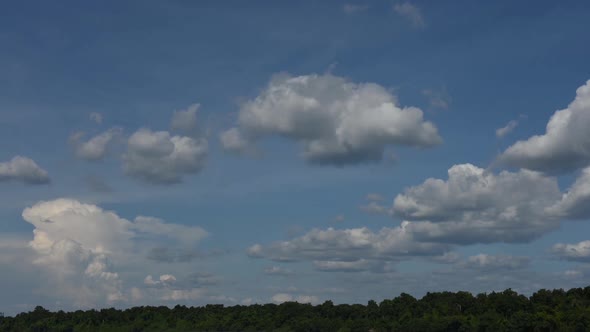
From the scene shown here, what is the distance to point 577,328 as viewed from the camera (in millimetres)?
172875

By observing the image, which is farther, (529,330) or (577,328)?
(529,330)

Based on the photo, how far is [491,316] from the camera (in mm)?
196875

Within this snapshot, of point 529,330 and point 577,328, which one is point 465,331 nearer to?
point 529,330

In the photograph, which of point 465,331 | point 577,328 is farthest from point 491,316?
point 577,328

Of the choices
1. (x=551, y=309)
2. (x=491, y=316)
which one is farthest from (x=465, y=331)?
(x=551, y=309)

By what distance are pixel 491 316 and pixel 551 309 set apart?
17044mm

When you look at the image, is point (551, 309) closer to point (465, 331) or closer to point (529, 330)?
point (529, 330)

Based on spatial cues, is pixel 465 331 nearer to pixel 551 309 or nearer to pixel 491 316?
pixel 491 316

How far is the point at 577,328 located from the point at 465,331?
116ft

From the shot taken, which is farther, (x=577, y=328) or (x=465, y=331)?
(x=465, y=331)

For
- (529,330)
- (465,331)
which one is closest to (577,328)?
(529,330)

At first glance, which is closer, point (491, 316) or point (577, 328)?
point (577, 328)

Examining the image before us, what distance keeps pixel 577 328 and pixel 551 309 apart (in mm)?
20412
